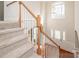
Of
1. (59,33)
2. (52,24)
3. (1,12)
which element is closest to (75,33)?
(59,33)

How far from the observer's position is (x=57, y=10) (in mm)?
7812

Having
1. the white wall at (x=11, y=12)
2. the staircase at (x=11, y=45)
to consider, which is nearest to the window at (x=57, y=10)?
the white wall at (x=11, y=12)

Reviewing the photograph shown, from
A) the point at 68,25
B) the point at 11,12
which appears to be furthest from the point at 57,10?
the point at 11,12

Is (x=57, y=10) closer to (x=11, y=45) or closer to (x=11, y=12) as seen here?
(x=11, y=12)

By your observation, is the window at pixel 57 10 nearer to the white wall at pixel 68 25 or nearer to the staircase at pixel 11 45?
the white wall at pixel 68 25

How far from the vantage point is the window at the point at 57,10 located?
23.8ft

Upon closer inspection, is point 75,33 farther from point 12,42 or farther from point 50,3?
point 12,42

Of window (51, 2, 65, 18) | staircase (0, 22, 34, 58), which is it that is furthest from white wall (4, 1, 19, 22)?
window (51, 2, 65, 18)

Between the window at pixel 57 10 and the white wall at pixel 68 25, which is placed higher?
the window at pixel 57 10

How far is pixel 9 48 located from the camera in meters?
2.81

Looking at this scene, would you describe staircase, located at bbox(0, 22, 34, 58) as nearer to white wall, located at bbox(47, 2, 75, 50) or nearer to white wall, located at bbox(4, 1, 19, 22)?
white wall, located at bbox(4, 1, 19, 22)

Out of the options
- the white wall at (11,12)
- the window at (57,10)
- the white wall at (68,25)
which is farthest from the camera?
the window at (57,10)

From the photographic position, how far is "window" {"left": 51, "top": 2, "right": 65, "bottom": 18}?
23.8 feet

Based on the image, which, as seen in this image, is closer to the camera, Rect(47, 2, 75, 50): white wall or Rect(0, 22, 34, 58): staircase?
Rect(0, 22, 34, 58): staircase
